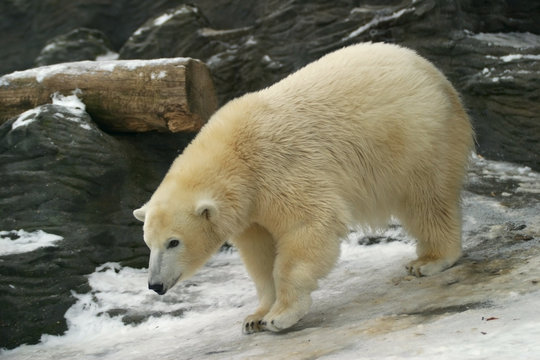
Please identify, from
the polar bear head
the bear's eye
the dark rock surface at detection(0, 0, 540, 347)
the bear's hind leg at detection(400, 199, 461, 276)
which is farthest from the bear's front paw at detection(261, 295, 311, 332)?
the dark rock surface at detection(0, 0, 540, 347)

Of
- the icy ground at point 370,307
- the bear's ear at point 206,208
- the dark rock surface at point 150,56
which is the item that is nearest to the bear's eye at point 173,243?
the bear's ear at point 206,208

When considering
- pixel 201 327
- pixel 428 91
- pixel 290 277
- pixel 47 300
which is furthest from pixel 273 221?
pixel 47 300

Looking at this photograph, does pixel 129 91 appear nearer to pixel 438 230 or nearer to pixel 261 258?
pixel 261 258

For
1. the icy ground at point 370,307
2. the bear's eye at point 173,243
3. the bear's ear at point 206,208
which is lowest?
the icy ground at point 370,307

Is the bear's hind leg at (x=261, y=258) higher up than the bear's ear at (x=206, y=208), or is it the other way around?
the bear's ear at (x=206, y=208)

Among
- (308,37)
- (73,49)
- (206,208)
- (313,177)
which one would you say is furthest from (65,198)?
(73,49)

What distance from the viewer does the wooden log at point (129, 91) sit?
6590 millimetres

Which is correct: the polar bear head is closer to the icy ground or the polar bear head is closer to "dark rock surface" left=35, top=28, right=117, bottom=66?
the icy ground

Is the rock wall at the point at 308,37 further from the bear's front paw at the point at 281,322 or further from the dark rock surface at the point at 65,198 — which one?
the bear's front paw at the point at 281,322

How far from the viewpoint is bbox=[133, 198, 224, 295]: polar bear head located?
4.52m

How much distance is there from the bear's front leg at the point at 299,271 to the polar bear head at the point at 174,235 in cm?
57

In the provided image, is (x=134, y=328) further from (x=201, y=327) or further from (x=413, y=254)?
(x=413, y=254)

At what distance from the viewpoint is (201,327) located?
5.38 meters

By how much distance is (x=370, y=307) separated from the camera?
15.4 feet
